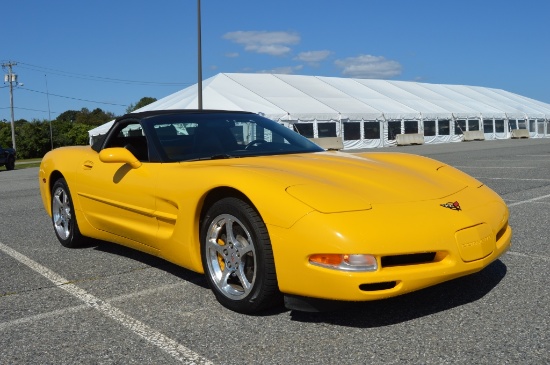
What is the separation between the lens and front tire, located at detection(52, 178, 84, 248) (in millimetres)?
4973

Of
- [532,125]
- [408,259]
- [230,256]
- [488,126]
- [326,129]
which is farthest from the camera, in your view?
[532,125]

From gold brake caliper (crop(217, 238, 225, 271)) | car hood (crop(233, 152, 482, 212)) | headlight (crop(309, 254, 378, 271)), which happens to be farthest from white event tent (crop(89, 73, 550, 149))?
headlight (crop(309, 254, 378, 271))

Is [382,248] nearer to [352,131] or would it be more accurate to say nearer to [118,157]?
[118,157]

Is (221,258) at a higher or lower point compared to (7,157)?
lower

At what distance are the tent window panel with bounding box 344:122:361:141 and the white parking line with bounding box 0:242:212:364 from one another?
25801mm

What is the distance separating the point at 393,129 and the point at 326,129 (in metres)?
5.33

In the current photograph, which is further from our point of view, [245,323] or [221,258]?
[221,258]

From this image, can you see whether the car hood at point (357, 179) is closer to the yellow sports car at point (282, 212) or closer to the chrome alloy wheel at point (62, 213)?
the yellow sports car at point (282, 212)

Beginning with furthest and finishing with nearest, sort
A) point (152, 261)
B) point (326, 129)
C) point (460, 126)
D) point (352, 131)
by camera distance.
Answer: point (460, 126), point (352, 131), point (326, 129), point (152, 261)

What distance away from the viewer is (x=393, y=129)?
32.1 meters

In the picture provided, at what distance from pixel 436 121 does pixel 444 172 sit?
3207 cm

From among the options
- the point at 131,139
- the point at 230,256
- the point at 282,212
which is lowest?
the point at 230,256

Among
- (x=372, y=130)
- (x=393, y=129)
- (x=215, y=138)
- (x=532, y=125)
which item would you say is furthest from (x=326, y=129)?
(x=215, y=138)

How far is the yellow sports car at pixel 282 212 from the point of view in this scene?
2.73m
